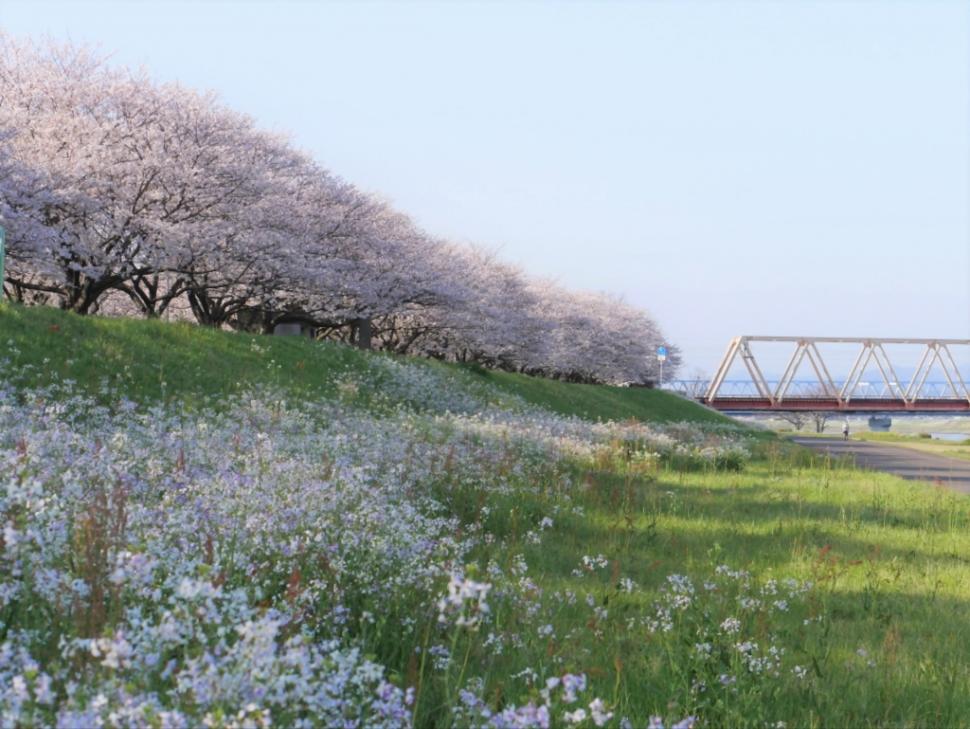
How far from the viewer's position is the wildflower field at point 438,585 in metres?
2.85

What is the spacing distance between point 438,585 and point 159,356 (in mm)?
14503

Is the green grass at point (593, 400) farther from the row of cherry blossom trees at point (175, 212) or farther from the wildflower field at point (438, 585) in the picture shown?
the wildflower field at point (438, 585)

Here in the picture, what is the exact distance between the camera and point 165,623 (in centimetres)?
277

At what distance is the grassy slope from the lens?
16.1 metres

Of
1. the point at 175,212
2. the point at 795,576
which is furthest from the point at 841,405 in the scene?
the point at 795,576

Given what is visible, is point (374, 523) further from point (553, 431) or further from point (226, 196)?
point (226, 196)

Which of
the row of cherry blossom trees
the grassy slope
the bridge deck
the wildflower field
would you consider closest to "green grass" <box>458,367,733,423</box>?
the row of cherry blossom trees

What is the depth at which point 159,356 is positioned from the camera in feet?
60.5

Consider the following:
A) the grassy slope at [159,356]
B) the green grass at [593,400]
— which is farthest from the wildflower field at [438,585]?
the green grass at [593,400]

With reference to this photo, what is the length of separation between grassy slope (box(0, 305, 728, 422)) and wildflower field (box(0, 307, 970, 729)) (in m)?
0.95

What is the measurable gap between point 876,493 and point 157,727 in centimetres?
1343

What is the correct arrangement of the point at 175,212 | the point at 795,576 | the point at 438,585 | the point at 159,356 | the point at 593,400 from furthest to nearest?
the point at 593,400
the point at 175,212
the point at 159,356
the point at 795,576
the point at 438,585

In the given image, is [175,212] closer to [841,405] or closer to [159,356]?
[159,356]

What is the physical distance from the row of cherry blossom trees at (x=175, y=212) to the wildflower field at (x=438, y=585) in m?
11.9
